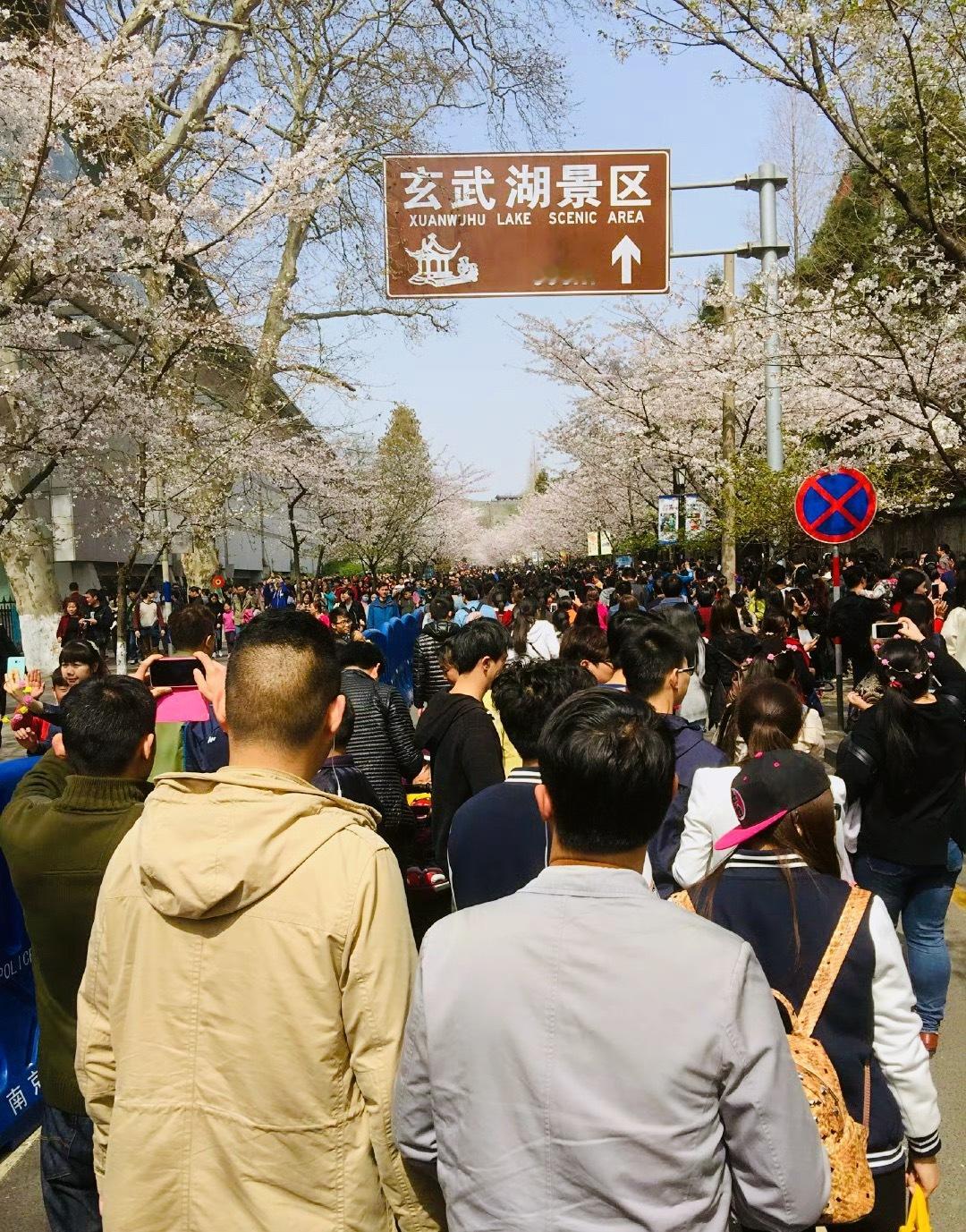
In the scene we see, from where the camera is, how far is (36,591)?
1739 centimetres

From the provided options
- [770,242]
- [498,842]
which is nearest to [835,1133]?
[498,842]

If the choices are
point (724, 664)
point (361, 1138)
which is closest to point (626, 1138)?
point (361, 1138)

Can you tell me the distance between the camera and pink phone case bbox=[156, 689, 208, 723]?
15.7 ft

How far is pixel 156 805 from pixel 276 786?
0.72 ft

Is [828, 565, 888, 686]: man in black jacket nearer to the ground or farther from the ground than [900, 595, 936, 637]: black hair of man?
nearer to the ground

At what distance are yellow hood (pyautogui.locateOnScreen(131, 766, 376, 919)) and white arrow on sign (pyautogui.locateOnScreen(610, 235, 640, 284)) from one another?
9.74 m

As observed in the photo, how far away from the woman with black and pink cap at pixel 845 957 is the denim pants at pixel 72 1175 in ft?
5.21

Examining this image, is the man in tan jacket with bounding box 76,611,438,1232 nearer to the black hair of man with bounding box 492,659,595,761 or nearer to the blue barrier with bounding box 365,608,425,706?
the black hair of man with bounding box 492,659,595,761

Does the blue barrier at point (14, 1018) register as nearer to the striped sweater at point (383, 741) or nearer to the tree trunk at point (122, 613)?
the striped sweater at point (383, 741)

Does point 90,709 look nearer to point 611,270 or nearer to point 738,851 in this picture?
point 738,851

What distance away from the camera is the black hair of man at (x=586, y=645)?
6020 mm

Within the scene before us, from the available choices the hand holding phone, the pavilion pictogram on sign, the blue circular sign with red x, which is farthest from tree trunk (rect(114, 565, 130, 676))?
the hand holding phone

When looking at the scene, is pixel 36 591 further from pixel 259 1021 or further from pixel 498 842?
Answer: pixel 259 1021

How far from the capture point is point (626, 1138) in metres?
1.59
